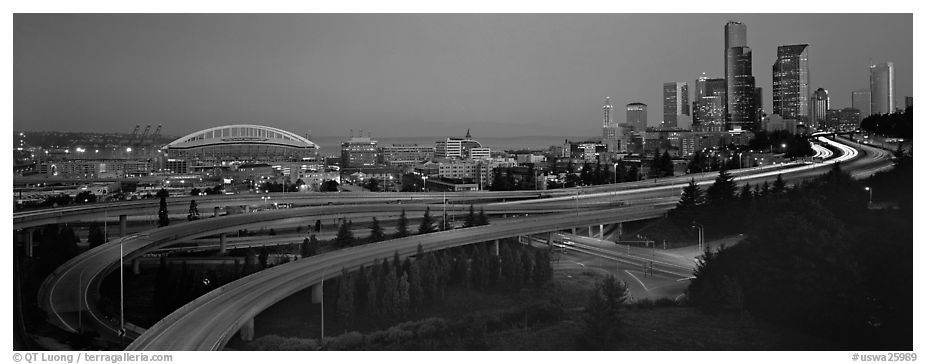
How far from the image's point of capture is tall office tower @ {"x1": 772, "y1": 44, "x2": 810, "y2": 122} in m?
8.02

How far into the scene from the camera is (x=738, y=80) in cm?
1226

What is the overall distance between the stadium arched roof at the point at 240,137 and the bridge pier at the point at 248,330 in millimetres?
4627

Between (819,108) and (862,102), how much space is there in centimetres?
293

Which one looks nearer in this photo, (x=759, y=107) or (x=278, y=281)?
(x=278, y=281)

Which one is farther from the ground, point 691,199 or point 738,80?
point 738,80

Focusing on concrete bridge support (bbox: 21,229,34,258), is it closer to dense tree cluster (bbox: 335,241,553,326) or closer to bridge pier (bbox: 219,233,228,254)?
bridge pier (bbox: 219,233,228,254)

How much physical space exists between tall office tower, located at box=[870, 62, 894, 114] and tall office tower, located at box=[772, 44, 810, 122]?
0.77 meters

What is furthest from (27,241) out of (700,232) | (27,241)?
(700,232)

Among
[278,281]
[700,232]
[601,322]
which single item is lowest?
Result: [601,322]

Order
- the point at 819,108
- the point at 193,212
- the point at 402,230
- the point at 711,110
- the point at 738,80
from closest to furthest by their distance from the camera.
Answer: the point at 402,230, the point at 193,212, the point at 819,108, the point at 738,80, the point at 711,110

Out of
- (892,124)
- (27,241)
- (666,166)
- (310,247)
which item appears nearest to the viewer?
(27,241)

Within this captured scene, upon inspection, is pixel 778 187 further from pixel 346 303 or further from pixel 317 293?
pixel 317 293
